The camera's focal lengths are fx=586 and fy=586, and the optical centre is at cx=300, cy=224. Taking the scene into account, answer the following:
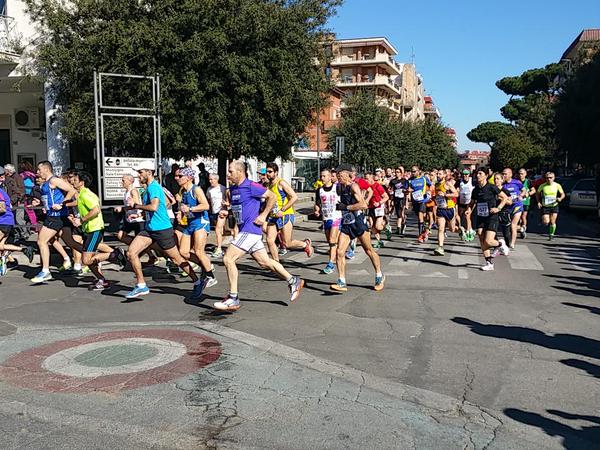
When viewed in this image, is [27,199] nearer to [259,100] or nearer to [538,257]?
[259,100]

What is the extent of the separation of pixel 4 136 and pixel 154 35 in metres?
12.8

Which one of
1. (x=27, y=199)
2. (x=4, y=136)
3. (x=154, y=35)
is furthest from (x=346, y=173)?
(x=4, y=136)

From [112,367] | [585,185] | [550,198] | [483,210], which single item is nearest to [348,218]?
[483,210]

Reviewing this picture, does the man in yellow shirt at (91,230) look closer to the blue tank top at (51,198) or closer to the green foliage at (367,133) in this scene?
the blue tank top at (51,198)

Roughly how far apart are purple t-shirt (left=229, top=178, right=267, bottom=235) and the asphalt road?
3.66 feet

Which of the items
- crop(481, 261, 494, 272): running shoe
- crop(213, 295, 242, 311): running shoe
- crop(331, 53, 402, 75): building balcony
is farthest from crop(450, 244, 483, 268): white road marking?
A: crop(331, 53, 402, 75): building balcony

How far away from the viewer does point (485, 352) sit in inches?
228

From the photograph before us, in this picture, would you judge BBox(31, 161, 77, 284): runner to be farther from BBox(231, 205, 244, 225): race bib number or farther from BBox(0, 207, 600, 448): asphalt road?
BBox(231, 205, 244, 225): race bib number

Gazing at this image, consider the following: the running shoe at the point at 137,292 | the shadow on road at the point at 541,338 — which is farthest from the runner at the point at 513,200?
the running shoe at the point at 137,292

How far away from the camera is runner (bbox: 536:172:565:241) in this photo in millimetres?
15180

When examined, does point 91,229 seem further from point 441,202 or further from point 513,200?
point 513,200

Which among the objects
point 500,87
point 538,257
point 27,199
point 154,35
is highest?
point 500,87

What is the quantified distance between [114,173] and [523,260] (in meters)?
8.54

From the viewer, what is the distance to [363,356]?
566 cm
